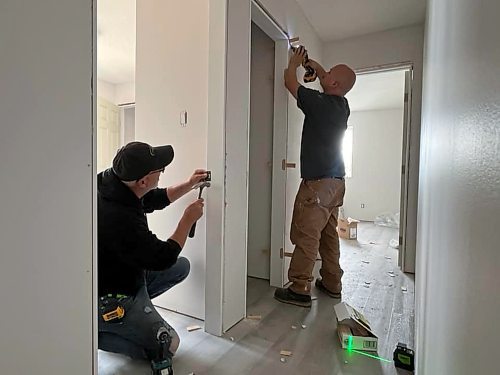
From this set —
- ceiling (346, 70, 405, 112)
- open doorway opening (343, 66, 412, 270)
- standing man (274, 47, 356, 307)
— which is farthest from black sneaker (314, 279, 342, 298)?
open doorway opening (343, 66, 412, 270)

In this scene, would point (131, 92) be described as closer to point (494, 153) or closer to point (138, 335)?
point (138, 335)

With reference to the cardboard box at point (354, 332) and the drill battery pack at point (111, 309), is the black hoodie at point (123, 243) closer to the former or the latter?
the drill battery pack at point (111, 309)

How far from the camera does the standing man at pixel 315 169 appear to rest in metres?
2.49

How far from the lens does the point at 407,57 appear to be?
3295 millimetres

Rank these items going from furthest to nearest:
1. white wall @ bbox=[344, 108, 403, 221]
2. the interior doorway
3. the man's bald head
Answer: white wall @ bbox=[344, 108, 403, 221] → the interior doorway → the man's bald head

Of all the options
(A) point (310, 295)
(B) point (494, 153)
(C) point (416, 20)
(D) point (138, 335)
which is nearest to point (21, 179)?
(B) point (494, 153)

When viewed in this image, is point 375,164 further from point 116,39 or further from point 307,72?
point 116,39

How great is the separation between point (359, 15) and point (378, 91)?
112 inches

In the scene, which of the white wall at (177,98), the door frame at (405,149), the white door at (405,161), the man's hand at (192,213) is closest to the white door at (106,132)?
the white wall at (177,98)

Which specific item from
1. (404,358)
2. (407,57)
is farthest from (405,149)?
(404,358)

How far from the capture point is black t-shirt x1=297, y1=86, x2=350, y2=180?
245cm

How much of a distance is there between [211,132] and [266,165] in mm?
1071

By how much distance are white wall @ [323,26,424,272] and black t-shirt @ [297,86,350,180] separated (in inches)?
43.4

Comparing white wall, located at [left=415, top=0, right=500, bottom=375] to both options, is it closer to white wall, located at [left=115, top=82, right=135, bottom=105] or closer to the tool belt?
the tool belt
